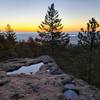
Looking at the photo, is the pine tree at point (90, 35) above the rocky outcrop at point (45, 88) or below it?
above

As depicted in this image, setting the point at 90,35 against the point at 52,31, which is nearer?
the point at 90,35

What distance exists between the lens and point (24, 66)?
22.8m

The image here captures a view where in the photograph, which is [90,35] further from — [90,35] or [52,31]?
[52,31]

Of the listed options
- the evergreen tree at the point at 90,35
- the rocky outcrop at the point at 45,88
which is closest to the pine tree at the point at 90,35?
the evergreen tree at the point at 90,35

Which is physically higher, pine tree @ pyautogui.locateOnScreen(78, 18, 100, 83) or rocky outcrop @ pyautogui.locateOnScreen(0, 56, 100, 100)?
pine tree @ pyautogui.locateOnScreen(78, 18, 100, 83)

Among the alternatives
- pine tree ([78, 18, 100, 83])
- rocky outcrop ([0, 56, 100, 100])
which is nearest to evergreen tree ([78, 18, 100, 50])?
pine tree ([78, 18, 100, 83])

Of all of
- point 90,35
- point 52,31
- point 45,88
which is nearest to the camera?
point 45,88

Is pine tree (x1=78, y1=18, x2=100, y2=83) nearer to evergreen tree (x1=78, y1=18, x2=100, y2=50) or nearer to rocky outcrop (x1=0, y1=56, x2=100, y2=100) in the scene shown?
evergreen tree (x1=78, y1=18, x2=100, y2=50)

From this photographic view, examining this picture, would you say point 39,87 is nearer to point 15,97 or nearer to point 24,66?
point 15,97

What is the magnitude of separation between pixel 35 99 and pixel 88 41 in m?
12.5

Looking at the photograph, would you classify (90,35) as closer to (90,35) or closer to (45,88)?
(90,35)

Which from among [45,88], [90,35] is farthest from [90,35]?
[45,88]

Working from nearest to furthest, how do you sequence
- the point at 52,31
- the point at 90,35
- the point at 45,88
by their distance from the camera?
the point at 45,88 → the point at 90,35 → the point at 52,31

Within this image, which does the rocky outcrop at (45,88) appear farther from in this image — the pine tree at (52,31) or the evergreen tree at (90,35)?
the pine tree at (52,31)
